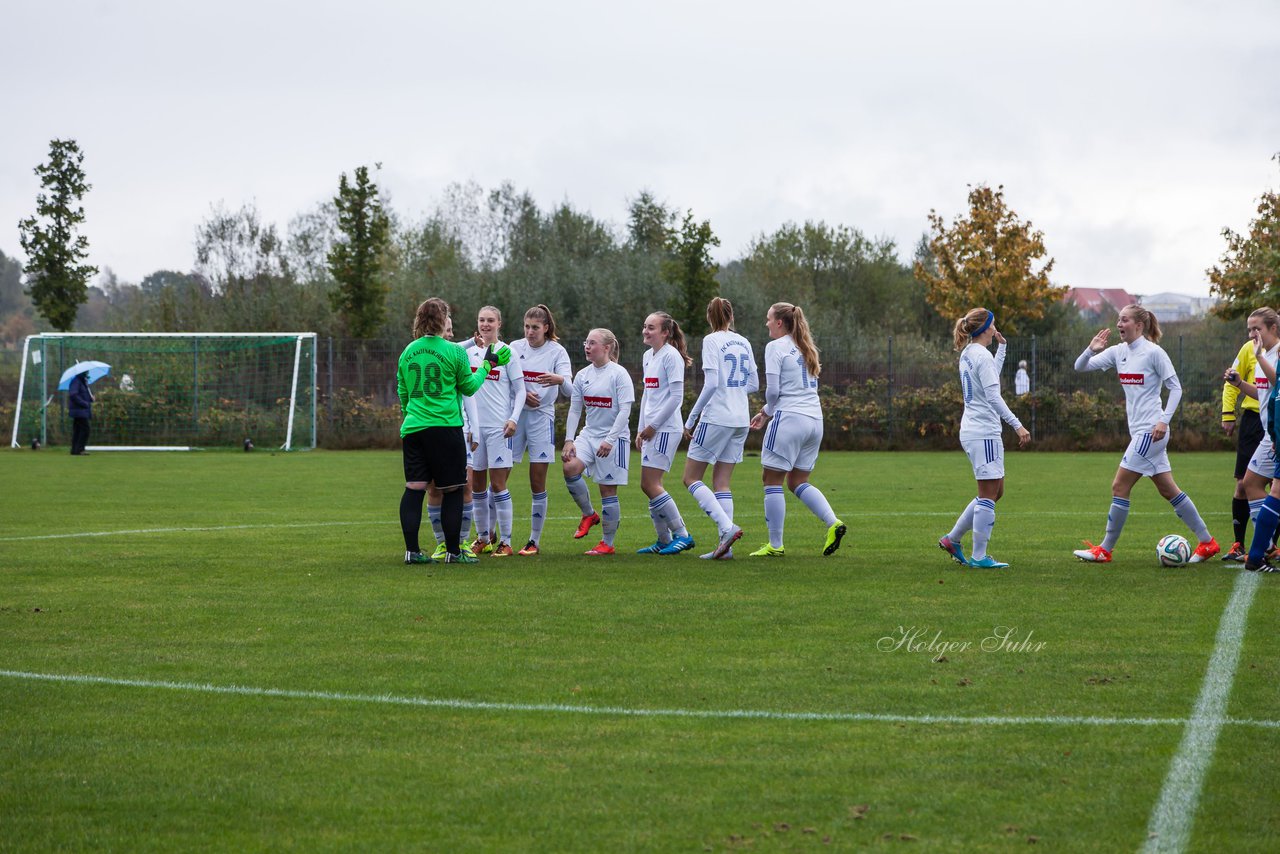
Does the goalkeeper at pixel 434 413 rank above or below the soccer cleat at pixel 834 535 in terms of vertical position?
above

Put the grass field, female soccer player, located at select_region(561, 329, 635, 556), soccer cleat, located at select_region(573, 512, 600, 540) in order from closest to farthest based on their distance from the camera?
the grass field, female soccer player, located at select_region(561, 329, 635, 556), soccer cleat, located at select_region(573, 512, 600, 540)

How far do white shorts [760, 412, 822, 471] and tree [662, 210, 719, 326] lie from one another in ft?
87.2

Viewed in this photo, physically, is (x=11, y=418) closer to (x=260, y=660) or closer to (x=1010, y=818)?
(x=260, y=660)

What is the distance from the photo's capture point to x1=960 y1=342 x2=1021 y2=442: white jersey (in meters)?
10.2

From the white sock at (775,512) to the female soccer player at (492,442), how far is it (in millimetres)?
2194

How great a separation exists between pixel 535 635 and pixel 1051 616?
3121 mm

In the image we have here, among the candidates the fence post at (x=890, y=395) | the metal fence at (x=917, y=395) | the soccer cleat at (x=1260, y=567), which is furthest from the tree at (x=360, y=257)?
the soccer cleat at (x=1260, y=567)

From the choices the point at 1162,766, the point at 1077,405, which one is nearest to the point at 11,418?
the point at 1077,405

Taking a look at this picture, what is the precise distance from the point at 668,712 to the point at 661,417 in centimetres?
551

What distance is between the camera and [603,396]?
11.4 meters

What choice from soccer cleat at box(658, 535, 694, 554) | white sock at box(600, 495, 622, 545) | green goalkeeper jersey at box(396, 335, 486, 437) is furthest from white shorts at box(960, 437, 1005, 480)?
green goalkeeper jersey at box(396, 335, 486, 437)

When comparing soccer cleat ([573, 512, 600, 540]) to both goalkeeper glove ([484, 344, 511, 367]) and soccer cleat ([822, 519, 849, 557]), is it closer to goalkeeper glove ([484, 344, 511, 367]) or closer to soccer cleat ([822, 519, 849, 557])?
goalkeeper glove ([484, 344, 511, 367])

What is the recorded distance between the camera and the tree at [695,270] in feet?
123

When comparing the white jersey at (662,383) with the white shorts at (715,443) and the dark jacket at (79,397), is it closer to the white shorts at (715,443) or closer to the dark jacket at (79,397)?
the white shorts at (715,443)
